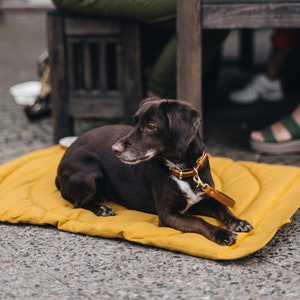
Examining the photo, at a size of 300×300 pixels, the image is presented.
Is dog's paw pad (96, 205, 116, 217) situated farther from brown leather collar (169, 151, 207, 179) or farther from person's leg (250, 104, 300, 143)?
person's leg (250, 104, 300, 143)

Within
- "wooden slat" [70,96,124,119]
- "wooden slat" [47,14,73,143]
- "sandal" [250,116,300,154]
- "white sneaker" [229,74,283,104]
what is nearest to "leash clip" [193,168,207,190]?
"sandal" [250,116,300,154]

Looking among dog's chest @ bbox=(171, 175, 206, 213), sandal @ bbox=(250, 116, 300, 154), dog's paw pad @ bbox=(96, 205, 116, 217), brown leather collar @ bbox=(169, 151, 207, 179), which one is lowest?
sandal @ bbox=(250, 116, 300, 154)

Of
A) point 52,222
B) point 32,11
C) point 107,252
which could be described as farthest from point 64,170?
point 32,11

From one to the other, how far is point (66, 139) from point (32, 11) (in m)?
6.86

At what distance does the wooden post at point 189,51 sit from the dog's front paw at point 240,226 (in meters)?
1.25

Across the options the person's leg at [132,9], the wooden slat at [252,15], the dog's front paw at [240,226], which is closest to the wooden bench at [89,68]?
the person's leg at [132,9]

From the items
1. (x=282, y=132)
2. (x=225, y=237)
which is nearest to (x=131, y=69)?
(x=282, y=132)

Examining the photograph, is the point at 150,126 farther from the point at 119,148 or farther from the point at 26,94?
the point at 26,94

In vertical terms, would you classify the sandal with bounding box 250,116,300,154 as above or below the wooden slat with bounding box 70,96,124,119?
below

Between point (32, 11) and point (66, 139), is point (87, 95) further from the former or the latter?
point (32, 11)

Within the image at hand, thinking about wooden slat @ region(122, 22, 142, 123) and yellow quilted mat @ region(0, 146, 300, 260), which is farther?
wooden slat @ region(122, 22, 142, 123)

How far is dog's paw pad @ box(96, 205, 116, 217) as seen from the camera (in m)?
3.43

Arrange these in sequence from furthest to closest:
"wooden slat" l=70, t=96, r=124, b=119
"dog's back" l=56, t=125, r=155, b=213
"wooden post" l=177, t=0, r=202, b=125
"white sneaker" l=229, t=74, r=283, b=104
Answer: "white sneaker" l=229, t=74, r=283, b=104
"wooden slat" l=70, t=96, r=124, b=119
"wooden post" l=177, t=0, r=202, b=125
"dog's back" l=56, t=125, r=155, b=213

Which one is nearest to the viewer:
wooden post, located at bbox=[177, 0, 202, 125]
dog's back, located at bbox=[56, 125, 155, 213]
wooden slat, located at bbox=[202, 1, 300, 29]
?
dog's back, located at bbox=[56, 125, 155, 213]
